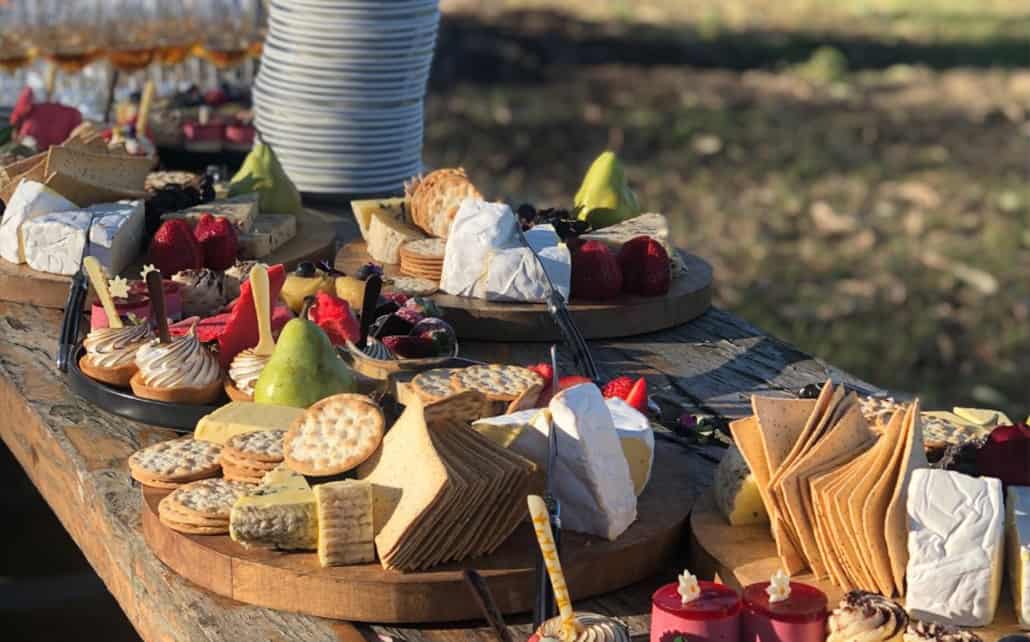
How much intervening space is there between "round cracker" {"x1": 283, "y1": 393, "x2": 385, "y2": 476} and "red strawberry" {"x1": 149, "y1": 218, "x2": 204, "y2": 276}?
1.21m

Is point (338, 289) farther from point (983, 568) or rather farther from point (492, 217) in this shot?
point (983, 568)

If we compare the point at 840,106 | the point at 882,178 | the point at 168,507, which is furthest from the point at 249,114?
the point at 840,106

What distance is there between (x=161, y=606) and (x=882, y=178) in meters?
7.41

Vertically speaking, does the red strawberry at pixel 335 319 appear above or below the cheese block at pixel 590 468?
below

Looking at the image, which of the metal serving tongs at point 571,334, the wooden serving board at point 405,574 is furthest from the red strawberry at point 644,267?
the wooden serving board at point 405,574

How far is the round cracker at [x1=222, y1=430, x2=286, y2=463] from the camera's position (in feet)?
7.87

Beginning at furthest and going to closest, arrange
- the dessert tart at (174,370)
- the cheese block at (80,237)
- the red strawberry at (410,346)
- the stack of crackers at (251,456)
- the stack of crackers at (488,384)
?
the cheese block at (80,237)
the red strawberry at (410,346)
the dessert tart at (174,370)
the stack of crackers at (488,384)
the stack of crackers at (251,456)

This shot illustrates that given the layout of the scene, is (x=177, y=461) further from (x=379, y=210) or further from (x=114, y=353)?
(x=379, y=210)

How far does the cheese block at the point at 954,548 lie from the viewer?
6.69ft

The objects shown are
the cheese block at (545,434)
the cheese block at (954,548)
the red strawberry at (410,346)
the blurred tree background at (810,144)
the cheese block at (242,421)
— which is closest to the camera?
the cheese block at (954,548)

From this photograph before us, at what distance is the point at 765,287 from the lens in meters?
7.64

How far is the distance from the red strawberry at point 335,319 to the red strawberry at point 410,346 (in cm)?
6

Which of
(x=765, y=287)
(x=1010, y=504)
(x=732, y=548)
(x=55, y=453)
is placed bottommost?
(x=765, y=287)

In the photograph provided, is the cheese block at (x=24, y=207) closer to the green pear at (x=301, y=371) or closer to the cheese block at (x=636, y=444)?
the green pear at (x=301, y=371)
